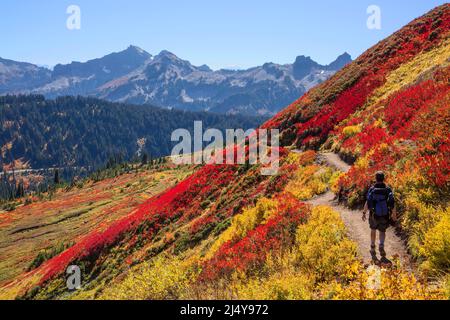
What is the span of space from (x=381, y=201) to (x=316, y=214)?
4095 mm

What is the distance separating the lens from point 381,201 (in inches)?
457

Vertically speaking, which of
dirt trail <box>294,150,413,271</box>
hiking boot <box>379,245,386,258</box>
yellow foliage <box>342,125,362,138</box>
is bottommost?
dirt trail <box>294,150,413,271</box>

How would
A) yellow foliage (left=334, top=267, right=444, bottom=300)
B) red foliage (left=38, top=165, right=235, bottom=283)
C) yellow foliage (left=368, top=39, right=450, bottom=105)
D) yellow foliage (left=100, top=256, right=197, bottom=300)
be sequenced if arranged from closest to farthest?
yellow foliage (left=334, top=267, right=444, bottom=300)
yellow foliage (left=100, top=256, right=197, bottom=300)
yellow foliage (left=368, top=39, right=450, bottom=105)
red foliage (left=38, top=165, right=235, bottom=283)

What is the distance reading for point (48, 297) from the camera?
30.1 metres

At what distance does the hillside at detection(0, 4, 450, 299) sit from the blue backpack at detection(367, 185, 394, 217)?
111cm

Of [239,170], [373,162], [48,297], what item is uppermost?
[373,162]

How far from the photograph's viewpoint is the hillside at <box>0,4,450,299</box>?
33.9ft

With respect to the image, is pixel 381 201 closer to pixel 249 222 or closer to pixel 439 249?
pixel 439 249

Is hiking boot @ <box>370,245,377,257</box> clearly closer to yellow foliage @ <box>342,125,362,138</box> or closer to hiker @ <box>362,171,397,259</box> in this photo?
hiker @ <box>362,171,397,259</box>

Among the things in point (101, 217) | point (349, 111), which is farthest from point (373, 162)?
point (101, 217)

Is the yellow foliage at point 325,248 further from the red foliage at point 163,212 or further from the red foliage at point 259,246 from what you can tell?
the red foliage at point 163,212

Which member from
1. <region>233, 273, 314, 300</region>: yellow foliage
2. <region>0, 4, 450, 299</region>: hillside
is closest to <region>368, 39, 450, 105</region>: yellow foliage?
<region>0, 4, 450, 299</region>: hillside
